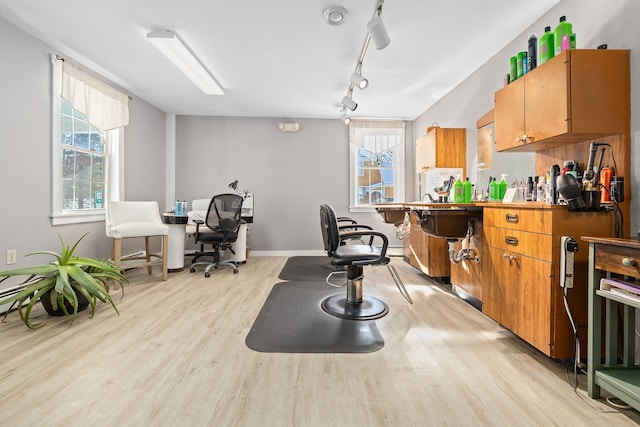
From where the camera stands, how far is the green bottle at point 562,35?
174 cm

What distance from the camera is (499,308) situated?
1965 mm

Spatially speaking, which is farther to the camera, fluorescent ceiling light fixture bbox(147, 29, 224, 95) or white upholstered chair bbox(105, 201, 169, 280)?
white upholstered chair bbox(105, 201, 169, 280)

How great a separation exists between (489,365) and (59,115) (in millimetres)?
4255

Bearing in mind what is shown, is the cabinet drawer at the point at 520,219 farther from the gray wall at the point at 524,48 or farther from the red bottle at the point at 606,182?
the gray wall at the point at 524,48

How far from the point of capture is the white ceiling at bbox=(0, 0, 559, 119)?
89.3 inches

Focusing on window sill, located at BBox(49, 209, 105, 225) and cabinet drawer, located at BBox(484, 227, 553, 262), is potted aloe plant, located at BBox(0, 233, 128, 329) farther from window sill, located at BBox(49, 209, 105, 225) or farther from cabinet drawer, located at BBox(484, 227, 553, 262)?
cabinet drawer, located at BBox(484, 227, 553, 262)

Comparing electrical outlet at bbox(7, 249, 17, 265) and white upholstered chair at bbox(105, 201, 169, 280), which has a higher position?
white upholstered chair at bbox(105, 201, 169, 280)

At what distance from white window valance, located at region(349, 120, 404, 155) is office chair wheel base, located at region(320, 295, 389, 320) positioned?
10.3ft

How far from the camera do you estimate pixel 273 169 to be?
5.11 meters

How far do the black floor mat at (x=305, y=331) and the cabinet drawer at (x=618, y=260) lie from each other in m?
1.22

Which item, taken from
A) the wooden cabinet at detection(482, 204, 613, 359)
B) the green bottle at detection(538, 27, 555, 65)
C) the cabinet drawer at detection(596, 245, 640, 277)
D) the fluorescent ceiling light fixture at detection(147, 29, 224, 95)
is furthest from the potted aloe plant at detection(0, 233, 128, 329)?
the green bottle at detection(538, 27, 555, 65)

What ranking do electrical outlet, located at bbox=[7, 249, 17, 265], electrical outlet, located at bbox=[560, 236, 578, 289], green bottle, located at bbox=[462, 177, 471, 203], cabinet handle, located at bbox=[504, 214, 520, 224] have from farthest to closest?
1. green bottle, located at bbox=[462, 177, 471, 203]
2. electrical outlet, located at bbox=[7, 249, 17, 265]
3. cabinet handle, located at bbox=[504, 214, 520, 224]
4. electrical outlet, located at bbox=[560, 236, 578, 289]

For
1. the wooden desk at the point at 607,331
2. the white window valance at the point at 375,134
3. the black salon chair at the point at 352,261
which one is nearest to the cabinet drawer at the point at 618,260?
the wooden desk at the point at 607,331

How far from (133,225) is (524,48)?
14.0 feet
